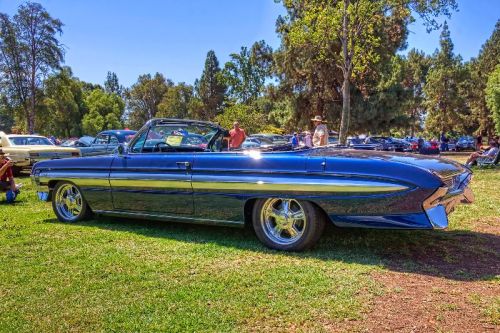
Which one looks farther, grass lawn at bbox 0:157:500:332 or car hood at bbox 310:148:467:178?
car hood at bbox 310:148:467:178

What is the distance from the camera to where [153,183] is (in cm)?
531

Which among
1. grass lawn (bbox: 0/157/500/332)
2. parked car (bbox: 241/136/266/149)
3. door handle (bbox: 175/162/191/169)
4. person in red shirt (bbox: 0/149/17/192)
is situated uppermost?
parked car (bbox: 241/136/266/149)

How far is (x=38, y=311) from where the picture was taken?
3164 mm

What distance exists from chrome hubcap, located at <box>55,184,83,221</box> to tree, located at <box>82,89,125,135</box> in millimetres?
54223

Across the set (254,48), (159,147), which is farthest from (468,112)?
(159,147)

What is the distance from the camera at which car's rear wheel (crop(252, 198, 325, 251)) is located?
4.44 m

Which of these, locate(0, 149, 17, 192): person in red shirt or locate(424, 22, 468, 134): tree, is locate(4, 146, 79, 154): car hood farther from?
locate(424, 22, 468, 134): tree

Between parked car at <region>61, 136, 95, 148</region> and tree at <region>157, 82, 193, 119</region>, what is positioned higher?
tree at <region>157, 82, 193, 119</region>

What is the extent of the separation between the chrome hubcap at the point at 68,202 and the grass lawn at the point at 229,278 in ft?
1.89

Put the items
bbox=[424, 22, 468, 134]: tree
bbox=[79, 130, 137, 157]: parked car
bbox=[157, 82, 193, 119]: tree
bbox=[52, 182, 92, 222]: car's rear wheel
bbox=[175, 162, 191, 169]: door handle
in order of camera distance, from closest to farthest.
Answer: bbox=[175, 162, 191, 169]: door handle
bbox=[52, 182, 92, 222]: car's rear wheel
bbox=[79, 130, 137, 157]: parked car
bbox=[424, 22, 468, 134]: tree
bbox=[157, 82, 193, 119]: tree

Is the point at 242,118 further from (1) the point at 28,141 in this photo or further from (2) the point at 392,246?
(2) the point at 392,246

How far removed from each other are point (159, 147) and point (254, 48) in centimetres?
4703

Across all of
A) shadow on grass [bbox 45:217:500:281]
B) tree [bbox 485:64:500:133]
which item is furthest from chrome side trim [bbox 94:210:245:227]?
tree [bbox 485:64:500:133]

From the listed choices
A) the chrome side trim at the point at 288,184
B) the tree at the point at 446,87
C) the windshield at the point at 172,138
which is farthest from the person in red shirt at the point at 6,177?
the tree at the point at 446,87
